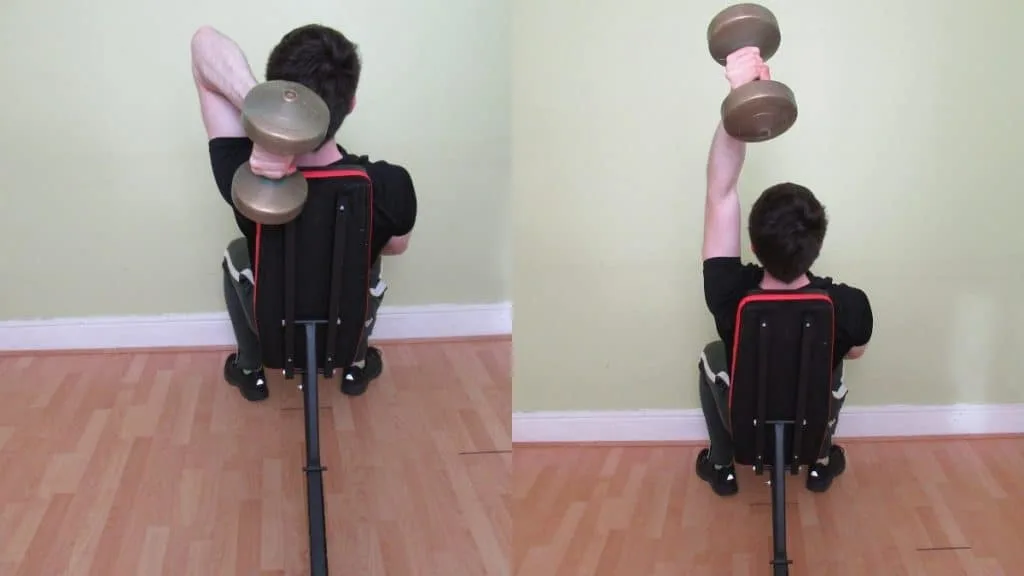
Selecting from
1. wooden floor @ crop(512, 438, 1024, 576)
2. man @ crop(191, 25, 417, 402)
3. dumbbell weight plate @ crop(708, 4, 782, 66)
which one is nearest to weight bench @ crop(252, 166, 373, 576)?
man @ crop(191, 25, 417, 402)

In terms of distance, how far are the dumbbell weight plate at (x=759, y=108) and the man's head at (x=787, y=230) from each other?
266 millimetres

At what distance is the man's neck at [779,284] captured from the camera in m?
1.95

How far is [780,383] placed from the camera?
6.13 ft

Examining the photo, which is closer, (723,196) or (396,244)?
(723,196)

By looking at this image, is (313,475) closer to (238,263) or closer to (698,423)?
(238,263)

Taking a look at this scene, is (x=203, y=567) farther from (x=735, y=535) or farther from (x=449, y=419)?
(x=735, y=535)

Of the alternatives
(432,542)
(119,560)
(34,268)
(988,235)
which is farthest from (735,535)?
(34,268)

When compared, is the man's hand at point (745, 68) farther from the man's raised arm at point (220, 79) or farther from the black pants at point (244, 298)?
the black pants at point (244, 298)

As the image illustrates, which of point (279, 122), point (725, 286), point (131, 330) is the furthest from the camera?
point (131, 330)

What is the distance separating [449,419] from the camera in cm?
253

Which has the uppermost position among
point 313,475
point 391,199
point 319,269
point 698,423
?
point 391,199

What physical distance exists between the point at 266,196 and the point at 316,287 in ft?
0.83

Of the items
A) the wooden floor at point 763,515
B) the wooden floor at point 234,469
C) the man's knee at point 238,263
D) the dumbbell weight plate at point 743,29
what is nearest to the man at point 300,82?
the man's knee at point 238,263

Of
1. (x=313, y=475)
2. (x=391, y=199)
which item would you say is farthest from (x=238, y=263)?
(x=313, y=475)
